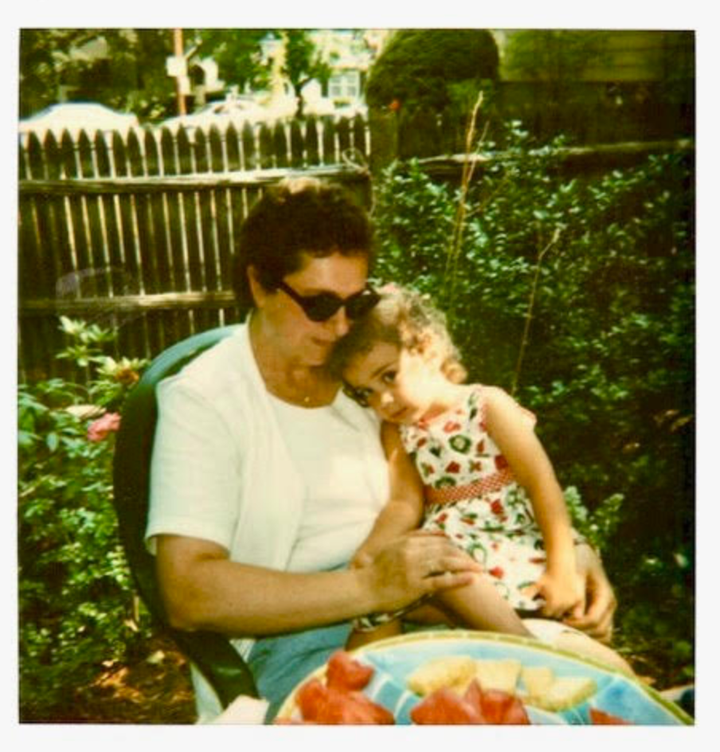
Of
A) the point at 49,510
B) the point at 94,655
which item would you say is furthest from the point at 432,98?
the point at 94,655

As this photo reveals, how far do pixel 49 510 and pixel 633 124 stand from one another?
153cm

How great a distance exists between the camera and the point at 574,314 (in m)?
1.71

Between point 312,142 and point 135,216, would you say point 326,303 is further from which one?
point 135,216

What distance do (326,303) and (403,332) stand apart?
6.7 inches

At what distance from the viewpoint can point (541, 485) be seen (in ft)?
5.24

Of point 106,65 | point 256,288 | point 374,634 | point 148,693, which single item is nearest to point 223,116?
point 106,65

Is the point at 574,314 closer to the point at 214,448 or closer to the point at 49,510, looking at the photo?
the point at 214,448

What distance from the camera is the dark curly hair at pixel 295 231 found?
154 cm

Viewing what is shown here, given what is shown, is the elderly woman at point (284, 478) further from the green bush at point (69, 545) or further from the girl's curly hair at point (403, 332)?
the green bush at point (69, 545)

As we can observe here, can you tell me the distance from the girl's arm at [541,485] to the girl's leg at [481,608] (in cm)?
10

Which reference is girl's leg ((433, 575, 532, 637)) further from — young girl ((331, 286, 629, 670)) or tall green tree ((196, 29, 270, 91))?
tall green tree ((196, 29, 270, 91))

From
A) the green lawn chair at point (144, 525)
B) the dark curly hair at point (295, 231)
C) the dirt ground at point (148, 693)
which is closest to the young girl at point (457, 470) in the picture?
the dark curly hair at point (295, 231)

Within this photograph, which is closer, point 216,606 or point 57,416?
point 216,606
